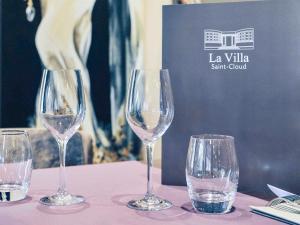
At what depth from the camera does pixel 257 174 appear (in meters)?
0.79

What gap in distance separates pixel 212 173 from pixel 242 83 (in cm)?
20

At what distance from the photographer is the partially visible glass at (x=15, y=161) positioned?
74 cm

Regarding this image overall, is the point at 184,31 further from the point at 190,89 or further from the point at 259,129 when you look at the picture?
the point at 259,129

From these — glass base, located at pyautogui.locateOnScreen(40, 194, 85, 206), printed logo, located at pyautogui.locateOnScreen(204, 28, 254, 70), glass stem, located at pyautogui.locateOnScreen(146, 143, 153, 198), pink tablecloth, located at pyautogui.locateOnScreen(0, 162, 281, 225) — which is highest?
printed logo, located at pyautogui.locateOnScreen(204, 28, 254, 70)

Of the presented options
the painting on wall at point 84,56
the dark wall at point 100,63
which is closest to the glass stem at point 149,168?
the painting on wall at point 84,56

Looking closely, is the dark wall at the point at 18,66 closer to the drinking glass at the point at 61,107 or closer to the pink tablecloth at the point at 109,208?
the pink tablecloth at the point at 109,208

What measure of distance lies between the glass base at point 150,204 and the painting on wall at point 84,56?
4.23 feet

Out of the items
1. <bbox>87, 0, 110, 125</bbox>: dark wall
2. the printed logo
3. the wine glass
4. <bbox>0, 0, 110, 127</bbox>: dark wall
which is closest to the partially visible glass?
the wine glass

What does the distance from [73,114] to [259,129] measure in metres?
0.30

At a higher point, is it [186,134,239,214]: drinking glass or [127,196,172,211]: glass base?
[186,134,239,214]: drinking glass

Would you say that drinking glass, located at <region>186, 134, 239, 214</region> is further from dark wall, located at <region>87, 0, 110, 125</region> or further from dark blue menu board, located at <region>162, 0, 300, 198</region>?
dark wall, located at <region>87, 0, 110, 125</region>

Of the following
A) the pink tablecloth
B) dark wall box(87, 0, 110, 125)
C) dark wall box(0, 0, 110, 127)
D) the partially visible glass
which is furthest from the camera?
dark wall box(87, 0, 110, 125)

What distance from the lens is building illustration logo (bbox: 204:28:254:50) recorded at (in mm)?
786

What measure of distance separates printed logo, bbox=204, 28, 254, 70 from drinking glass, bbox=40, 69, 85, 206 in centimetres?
23
